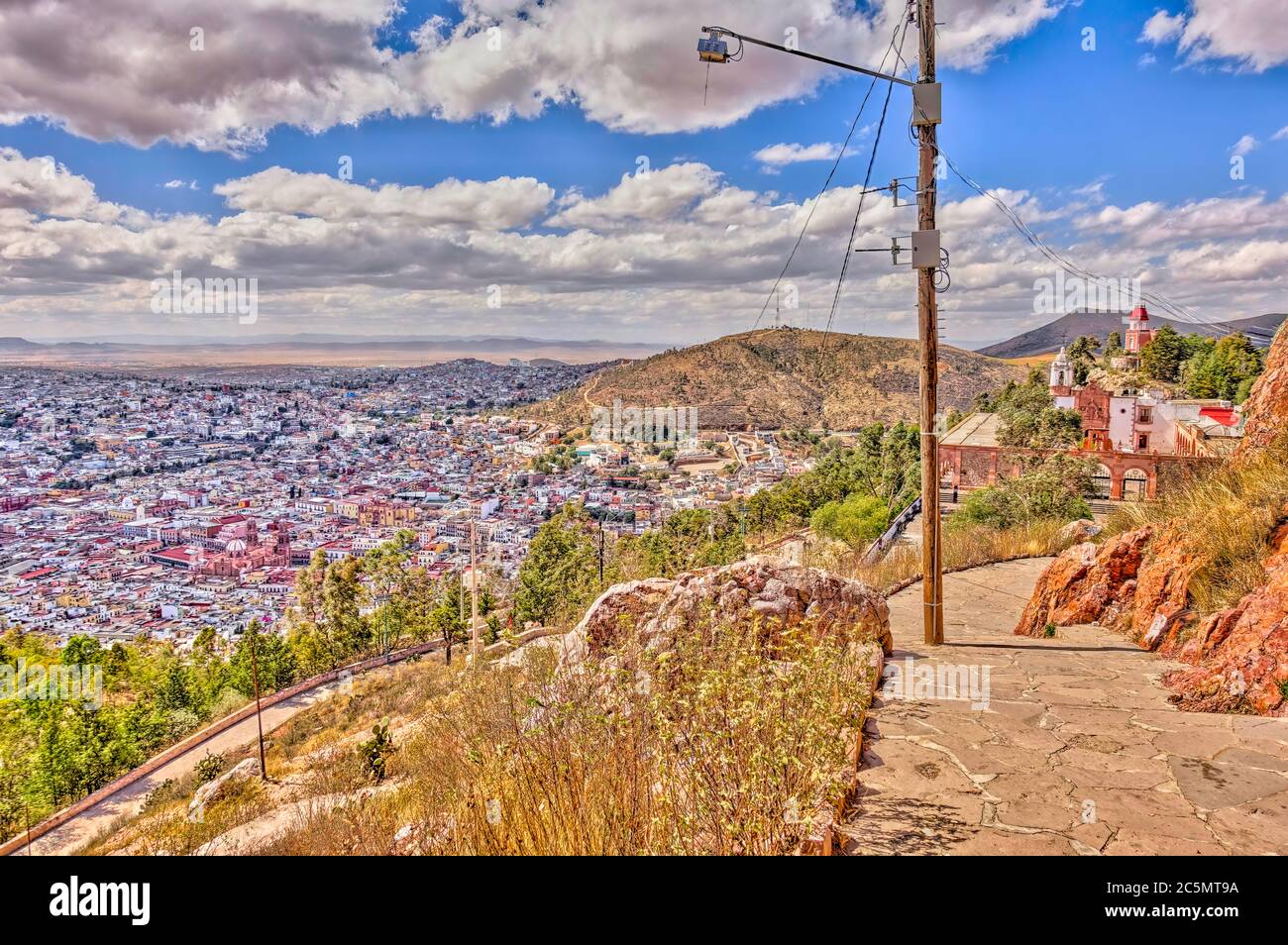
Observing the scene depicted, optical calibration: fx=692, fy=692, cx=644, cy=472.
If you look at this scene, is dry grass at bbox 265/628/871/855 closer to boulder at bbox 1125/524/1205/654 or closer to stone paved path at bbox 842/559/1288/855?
stone paved path at bbox 842/559/1288/855

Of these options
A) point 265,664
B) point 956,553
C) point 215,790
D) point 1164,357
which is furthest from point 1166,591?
point 1164,357

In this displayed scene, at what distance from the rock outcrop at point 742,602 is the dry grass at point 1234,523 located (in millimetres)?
2318

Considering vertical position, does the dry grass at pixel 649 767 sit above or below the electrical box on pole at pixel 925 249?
below

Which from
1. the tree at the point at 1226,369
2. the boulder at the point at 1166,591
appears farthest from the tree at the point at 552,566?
the tree at the point at 1226,369

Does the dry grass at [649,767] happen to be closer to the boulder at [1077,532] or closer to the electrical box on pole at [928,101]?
the electrical box on pole at [928,101]

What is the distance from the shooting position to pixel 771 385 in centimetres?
6109

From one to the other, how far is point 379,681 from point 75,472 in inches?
1138

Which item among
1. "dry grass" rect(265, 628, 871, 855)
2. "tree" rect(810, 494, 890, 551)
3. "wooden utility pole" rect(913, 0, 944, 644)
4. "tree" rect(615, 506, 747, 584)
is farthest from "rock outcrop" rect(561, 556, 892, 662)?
"tree" rect(810, 494, 890, 551)

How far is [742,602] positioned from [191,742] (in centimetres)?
1895

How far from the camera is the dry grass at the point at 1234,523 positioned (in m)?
4.89

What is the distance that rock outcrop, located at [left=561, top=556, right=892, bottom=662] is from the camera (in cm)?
494

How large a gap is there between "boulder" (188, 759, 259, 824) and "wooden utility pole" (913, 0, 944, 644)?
11202mm
